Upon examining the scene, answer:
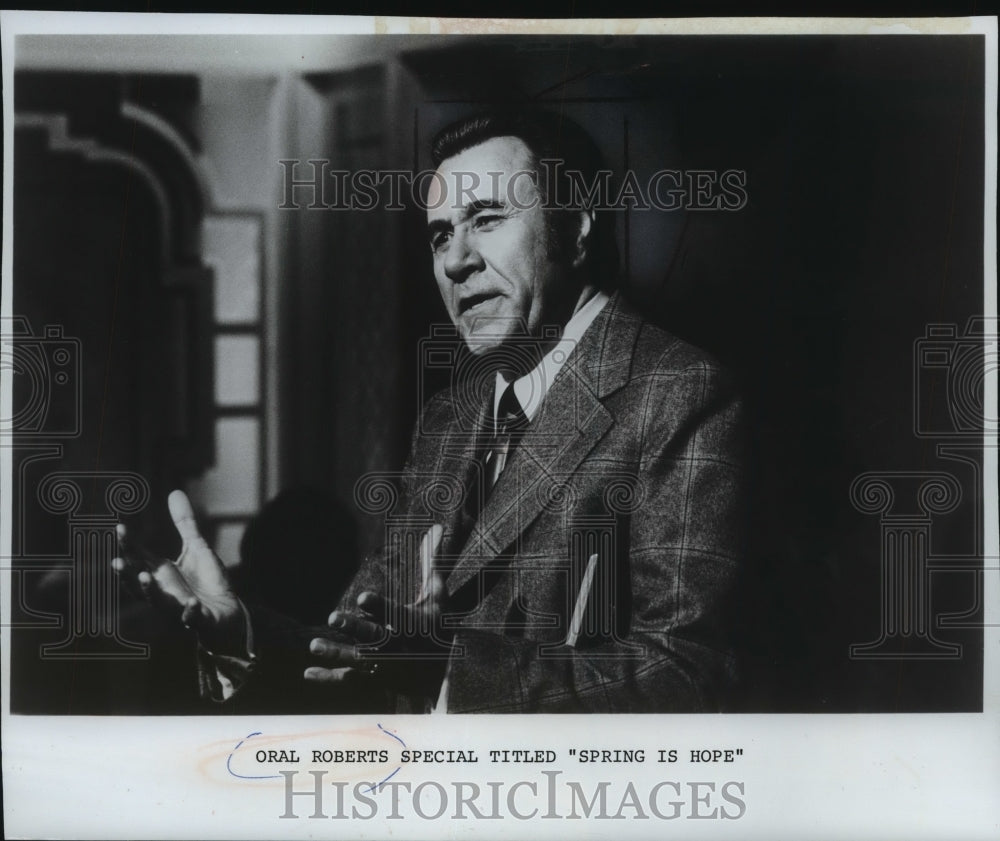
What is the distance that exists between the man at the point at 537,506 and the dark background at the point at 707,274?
11 cm

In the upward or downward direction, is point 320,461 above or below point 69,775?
above

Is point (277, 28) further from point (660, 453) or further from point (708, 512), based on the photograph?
point (708, 512)

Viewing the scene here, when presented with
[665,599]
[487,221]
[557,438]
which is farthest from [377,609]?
[487,221]

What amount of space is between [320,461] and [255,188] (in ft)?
3.09

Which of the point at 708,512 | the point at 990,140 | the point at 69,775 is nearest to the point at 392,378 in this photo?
the point at 708,512

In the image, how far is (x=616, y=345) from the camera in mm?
3234

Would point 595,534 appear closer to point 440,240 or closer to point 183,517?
point 440,240

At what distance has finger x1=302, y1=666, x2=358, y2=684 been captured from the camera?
3.25 meters

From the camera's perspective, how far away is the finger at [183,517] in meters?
3.26

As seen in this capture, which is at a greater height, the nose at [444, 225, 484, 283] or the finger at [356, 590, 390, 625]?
the nose at [444, 225, 484, 283]

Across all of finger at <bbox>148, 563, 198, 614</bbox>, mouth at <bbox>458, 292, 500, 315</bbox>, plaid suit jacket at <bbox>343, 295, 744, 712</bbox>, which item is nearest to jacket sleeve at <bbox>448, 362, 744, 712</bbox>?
plaid suit jacket at <bbox>343, 295, 744, 712</bbox>

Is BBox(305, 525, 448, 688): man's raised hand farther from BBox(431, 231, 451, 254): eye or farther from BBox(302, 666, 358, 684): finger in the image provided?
BBox(431, 231, 451, 254): eye

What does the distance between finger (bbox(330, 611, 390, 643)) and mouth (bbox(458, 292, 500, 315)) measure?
108 cm

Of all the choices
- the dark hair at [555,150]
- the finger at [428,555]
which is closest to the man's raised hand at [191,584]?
the finger at [428,555]
